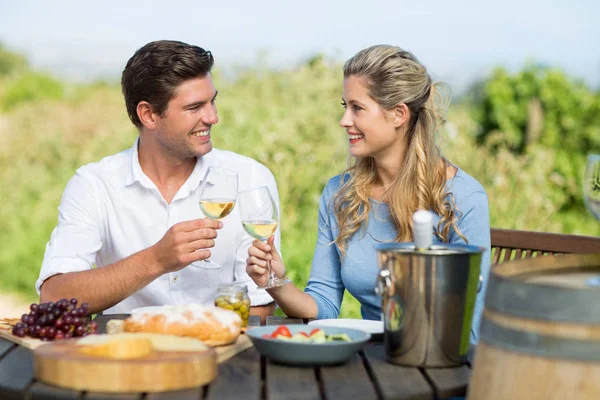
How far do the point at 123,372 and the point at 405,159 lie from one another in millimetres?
1705

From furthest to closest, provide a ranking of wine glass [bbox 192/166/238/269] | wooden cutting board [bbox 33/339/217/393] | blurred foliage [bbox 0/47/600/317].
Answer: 1. blurred foliage [bbox 0/47/600/317]
2. wine glass [bbox 192/166/238/269]
3. wooden cutting board [bbox 33/339/217/393]

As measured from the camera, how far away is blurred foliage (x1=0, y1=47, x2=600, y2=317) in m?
6.27

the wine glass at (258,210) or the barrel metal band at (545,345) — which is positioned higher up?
the wine glass at (258,210)

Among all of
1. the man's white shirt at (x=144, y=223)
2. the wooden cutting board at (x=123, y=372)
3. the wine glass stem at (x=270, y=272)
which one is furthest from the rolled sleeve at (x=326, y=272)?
the wooden cutting board at (x=123, y=372)

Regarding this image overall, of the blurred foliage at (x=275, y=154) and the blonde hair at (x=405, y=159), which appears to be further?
the blurred foliage at (x=275, y=154)

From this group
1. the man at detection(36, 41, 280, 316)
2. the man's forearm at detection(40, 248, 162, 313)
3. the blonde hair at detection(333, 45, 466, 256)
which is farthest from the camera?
the man at detection(36, 41, 280, 316)

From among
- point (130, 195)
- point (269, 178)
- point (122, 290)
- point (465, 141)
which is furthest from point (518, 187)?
point (122, 290)

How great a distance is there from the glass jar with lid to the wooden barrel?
91cm

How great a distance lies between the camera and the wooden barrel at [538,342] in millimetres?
1564

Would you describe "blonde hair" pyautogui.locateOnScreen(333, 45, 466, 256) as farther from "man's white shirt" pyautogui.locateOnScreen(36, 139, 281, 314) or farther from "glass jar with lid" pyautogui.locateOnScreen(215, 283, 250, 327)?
"glass jar with lid" pyautogui.locateOnScreen(215, 283, 250, 327)

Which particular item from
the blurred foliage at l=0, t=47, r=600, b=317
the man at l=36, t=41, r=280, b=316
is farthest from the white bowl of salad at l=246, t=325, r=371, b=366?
the blurred foliage at l=0, t=47, r=600, b=317

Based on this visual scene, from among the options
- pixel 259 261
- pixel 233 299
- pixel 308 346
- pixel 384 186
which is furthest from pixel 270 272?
pixel 384 186

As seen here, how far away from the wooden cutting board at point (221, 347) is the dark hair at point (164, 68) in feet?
4.31

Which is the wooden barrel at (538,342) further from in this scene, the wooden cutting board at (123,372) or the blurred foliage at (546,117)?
the blurred foliage at (546,117)
